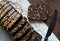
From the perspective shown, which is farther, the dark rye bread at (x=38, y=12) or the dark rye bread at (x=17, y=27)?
the dark rye bread at (x=38, y=12)

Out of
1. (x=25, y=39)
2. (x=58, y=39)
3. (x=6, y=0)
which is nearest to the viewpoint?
(x=25, y=39)

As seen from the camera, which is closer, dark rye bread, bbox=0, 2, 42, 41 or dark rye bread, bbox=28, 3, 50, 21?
dark rye bread, bbox=0, 2, 42, 41

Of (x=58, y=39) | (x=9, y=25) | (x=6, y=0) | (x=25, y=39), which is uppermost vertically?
(x=6, y=0)

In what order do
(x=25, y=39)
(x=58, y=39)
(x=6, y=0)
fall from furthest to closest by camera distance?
(x=6, y=0), (x=58, y=39), (x=25, y=39)

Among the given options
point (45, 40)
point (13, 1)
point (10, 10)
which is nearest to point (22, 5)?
point (13, 1)

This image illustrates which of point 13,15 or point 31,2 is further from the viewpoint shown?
point 31,2

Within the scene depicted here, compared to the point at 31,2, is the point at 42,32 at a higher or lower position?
lower

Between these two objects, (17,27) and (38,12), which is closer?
(17,27)

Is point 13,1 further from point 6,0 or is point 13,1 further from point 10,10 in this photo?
point 10,10
